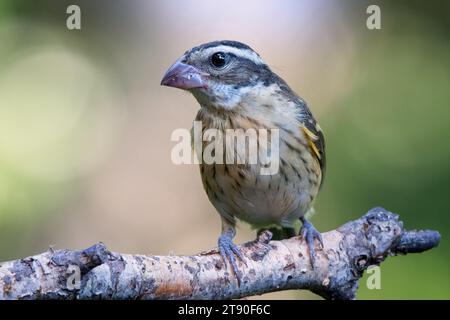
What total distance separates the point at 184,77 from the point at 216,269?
45.5 inches

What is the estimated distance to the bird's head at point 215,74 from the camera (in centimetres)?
383

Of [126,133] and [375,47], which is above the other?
[375,47]

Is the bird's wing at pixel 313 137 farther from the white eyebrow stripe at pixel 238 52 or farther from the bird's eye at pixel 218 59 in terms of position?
the bird's eye at pixel 218 59

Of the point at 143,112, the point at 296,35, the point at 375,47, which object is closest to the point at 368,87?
the point at 375,47

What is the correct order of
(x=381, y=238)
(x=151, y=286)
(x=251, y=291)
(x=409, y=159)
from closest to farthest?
(x=151, y=286), (x=251, y=291), (x=381, y=238), (x=409, y=159)

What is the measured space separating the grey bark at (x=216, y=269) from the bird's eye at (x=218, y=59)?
3.38 ft

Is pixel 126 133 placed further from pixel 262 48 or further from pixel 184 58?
pixel 184 58

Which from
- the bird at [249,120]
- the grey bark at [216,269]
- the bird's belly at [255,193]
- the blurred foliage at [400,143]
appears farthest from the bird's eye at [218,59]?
the blurred foliage at [400,143]

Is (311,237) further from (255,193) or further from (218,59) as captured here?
(218,59)

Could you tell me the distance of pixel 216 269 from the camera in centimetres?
326

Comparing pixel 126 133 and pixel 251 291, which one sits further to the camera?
pixel 126 133

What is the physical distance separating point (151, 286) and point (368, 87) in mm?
4509

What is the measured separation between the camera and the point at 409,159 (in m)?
6.00

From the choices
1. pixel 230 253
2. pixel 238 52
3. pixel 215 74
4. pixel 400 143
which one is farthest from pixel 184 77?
pixel 400 143
